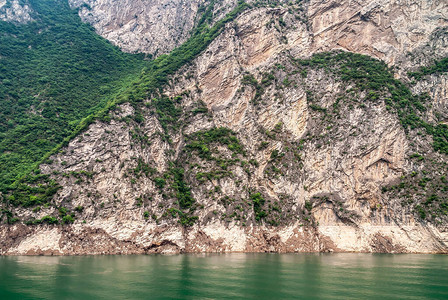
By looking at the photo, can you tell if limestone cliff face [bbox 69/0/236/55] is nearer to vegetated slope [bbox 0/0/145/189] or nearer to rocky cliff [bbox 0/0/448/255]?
vegetated slope [bbox 0/0/145/189]

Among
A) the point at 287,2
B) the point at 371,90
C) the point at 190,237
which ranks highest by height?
the point at 287,2

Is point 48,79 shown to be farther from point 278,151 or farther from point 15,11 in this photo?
point 278,151

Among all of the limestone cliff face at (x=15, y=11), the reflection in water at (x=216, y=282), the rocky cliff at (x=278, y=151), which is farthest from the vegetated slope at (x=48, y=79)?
the reflection in water at (x=216, y=282)

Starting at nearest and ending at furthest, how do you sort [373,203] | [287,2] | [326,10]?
[373,203]
[326,10]
[287,2]

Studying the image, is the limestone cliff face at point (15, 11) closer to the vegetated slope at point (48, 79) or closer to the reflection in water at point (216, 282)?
the vegetated slope at point (48, 79)

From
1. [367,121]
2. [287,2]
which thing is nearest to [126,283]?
[367,121]

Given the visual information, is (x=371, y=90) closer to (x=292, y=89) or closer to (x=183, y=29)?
(x=292, y=89)
